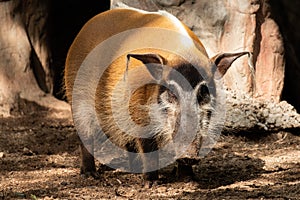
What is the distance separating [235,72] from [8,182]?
3016mm

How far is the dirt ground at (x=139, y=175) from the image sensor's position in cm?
500

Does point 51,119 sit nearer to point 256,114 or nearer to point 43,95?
point 43,95

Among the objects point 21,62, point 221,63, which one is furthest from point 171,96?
point 21,62

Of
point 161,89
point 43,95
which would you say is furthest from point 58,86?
point 161,89

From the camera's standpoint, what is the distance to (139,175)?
5.68 meters

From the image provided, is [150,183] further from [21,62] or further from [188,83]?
[21,62]

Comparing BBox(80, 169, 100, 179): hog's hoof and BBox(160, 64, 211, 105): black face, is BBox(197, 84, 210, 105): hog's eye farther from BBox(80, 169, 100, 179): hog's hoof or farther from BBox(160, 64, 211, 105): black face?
BBox(80, 169, 100, 179): hog's hoof

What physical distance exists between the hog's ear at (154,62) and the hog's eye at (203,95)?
307mm

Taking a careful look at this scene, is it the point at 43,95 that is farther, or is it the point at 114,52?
the point at 43,95

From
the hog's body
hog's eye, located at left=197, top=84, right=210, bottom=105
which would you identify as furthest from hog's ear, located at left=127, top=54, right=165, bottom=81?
hog's eye, located at left=197, top=84, right=210, bottom=105

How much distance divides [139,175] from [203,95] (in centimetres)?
107

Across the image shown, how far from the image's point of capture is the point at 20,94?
8180 mm

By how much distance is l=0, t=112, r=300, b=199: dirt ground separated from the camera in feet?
16.4

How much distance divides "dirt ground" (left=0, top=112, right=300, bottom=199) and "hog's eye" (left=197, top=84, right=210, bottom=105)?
66cm
